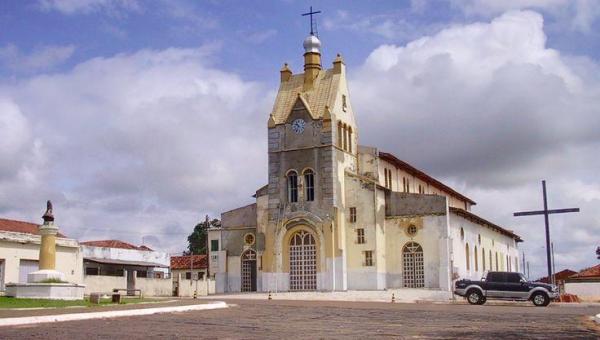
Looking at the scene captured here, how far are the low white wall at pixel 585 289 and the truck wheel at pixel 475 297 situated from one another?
1224 centimetres

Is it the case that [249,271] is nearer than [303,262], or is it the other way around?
[303,262]

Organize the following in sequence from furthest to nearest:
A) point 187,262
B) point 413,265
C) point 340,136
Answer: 1. point 187,262
2. point 340,136
3. point 413,265

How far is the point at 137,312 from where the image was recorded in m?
22.4

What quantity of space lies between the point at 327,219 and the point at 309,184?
2879 millimetres

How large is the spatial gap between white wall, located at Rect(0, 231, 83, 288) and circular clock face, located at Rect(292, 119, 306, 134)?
15874 mm

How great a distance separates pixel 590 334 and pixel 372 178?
34.5 metres

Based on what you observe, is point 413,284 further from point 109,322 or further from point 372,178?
point 109,322

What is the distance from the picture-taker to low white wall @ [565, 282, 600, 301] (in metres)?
45.0

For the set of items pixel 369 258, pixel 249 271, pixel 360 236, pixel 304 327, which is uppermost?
pixel 360 236

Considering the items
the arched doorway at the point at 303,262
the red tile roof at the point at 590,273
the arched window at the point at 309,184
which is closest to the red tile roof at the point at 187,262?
the arched doorway at the point at 303,262

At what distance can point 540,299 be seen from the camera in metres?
34.5

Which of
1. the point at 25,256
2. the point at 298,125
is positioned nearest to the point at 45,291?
the point at 25,256

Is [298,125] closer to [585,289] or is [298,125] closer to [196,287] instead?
[196,287]

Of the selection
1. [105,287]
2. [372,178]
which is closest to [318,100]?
[372,178]
